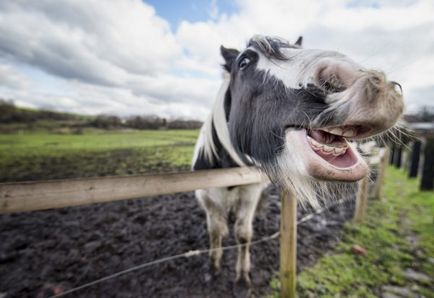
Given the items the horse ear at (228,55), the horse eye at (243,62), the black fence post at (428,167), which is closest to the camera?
the horse eye at (243,62)

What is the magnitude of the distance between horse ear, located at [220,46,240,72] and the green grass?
2626 millimetres

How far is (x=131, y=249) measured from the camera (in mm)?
3492

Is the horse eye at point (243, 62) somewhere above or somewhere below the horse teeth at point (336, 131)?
above

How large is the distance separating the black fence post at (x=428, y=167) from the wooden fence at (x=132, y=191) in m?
6.71

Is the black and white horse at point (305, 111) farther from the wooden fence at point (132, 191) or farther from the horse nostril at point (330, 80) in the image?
the wooden fence at point (132, 191)

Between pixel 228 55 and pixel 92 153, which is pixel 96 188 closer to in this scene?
pixel 228 55

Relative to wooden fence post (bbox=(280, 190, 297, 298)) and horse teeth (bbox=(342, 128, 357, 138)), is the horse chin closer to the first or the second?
horse teeth (bbox=(342, 128, 357, 138))

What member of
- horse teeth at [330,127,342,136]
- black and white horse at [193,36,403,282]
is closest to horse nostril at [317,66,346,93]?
black and white horse at [193,36,403,282]

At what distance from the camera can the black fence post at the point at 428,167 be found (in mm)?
6363

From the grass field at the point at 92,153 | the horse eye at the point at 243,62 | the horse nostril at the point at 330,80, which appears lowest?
the grass field at the point at 92,153

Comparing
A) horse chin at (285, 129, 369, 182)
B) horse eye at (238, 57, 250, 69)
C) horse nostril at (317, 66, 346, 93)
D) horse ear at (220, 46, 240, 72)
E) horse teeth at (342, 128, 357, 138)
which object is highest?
horse ear at (220, 46, 240, 72)

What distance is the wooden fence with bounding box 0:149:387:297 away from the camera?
3.92ft

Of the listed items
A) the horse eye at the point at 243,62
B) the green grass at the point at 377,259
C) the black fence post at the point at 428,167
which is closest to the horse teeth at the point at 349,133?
the horse eye at the point at 243,62

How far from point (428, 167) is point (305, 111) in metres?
8.04
